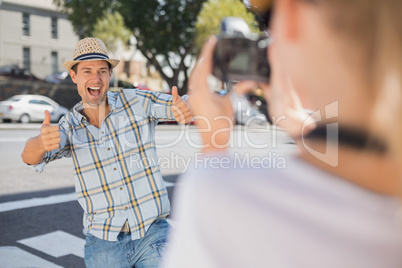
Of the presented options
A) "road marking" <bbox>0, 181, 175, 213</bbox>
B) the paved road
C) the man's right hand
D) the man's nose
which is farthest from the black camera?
"road marking" <bbox>0, 181, 175, 213</bbox>

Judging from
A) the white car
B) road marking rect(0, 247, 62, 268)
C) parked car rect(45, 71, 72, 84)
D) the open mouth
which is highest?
parked car rect(45, 71, 72, 84)

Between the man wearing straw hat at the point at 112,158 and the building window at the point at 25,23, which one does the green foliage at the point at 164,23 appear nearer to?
the building window at the point at 25,23

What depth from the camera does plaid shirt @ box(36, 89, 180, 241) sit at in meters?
2.75

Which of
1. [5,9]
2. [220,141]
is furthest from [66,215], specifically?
[5,9]

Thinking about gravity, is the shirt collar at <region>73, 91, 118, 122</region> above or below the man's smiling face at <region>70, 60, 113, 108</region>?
below

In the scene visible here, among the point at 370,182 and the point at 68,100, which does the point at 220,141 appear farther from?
the point at 68,100

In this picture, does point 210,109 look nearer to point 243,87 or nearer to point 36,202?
point 243,87

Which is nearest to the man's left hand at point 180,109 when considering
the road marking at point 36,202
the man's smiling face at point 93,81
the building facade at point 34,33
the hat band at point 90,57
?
the man's smiling face at point 93,81

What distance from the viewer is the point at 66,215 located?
655 centimetres

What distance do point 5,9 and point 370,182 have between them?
39.3m

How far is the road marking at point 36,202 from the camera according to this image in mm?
6812

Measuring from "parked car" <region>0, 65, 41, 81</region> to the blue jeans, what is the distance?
2787 centimetres

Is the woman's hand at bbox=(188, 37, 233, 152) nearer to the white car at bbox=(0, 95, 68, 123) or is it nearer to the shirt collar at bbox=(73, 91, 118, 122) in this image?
the shirt collar at bbox=(73, 91, 118, 122)

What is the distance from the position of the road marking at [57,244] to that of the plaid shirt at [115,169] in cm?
260
